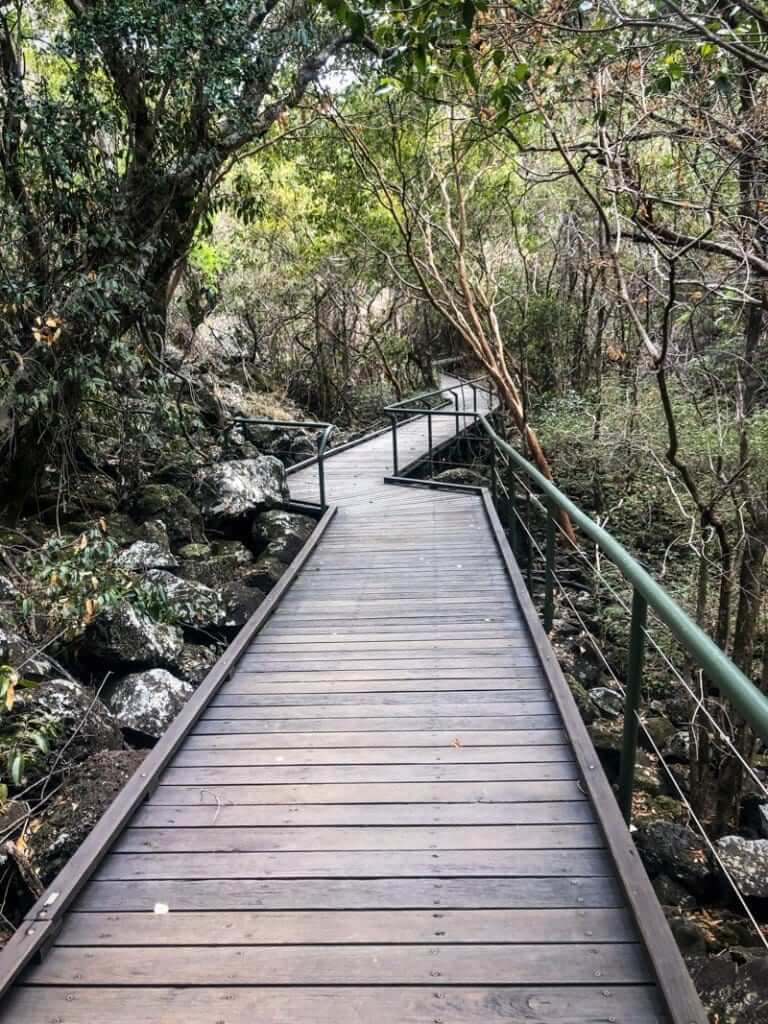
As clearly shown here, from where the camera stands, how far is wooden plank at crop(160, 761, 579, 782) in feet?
9.18

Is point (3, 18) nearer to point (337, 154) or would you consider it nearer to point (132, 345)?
point (132, 345)

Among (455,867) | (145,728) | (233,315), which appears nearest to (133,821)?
(455,867)

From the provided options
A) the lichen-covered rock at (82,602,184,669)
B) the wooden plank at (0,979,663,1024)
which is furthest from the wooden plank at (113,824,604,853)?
the lichen-covered rock at (82,602,184,669)

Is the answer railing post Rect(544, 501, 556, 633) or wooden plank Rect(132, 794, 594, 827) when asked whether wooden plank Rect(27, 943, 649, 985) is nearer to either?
wooden plank Rect(132, 794, 594, 827)

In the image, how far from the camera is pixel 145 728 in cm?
435

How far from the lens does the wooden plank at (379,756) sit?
2.93 meters

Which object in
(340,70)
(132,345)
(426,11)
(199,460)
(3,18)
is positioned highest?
(340,70)

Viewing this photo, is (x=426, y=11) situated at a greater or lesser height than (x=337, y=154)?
lesser

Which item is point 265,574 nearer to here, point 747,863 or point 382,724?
point 382,724

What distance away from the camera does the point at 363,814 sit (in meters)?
2.59

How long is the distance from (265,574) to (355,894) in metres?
4.94

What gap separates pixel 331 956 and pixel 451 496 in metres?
7.22

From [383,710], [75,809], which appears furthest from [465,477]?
[75,809]

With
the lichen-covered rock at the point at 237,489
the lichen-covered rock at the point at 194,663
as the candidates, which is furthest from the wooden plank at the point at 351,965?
the lichen-covered rock at the point at 237,489
